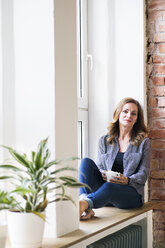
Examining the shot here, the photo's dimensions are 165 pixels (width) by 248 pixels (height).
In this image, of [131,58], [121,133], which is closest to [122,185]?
[121,133]

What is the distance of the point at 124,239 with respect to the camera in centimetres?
285

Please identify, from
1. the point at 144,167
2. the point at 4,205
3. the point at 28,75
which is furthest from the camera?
the point at 144,167

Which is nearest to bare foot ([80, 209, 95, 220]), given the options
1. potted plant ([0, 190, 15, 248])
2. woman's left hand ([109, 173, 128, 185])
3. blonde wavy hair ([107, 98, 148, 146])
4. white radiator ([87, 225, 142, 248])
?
white radiator ([87, 225, 142, 248])

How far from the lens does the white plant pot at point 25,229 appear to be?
1.89 metres

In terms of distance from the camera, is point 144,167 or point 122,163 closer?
point 144,167

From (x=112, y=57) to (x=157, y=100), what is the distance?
1.71 feet

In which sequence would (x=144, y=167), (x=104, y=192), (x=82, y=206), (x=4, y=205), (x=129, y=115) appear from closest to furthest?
(x=4, y=205), (x=82, y=206), (x=104, y=192), (x=144, y=167), (x=129, y=115)

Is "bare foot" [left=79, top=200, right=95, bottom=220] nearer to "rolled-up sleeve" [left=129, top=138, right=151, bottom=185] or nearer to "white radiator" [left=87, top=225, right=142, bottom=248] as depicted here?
"white radiator" [left=87, top=225, right=142, bottom=248]

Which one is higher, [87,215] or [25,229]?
[25,229]

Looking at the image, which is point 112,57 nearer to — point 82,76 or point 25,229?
point 82,76

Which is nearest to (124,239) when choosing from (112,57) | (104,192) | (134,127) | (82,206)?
(104,192)

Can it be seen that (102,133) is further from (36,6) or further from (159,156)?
(36,6)

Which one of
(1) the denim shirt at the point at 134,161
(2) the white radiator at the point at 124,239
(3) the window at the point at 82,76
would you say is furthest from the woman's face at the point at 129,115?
(2) the white radiator at the point at 124,239

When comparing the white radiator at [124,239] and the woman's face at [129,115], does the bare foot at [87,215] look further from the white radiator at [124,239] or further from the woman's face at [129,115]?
the woman's face at [129,115]
